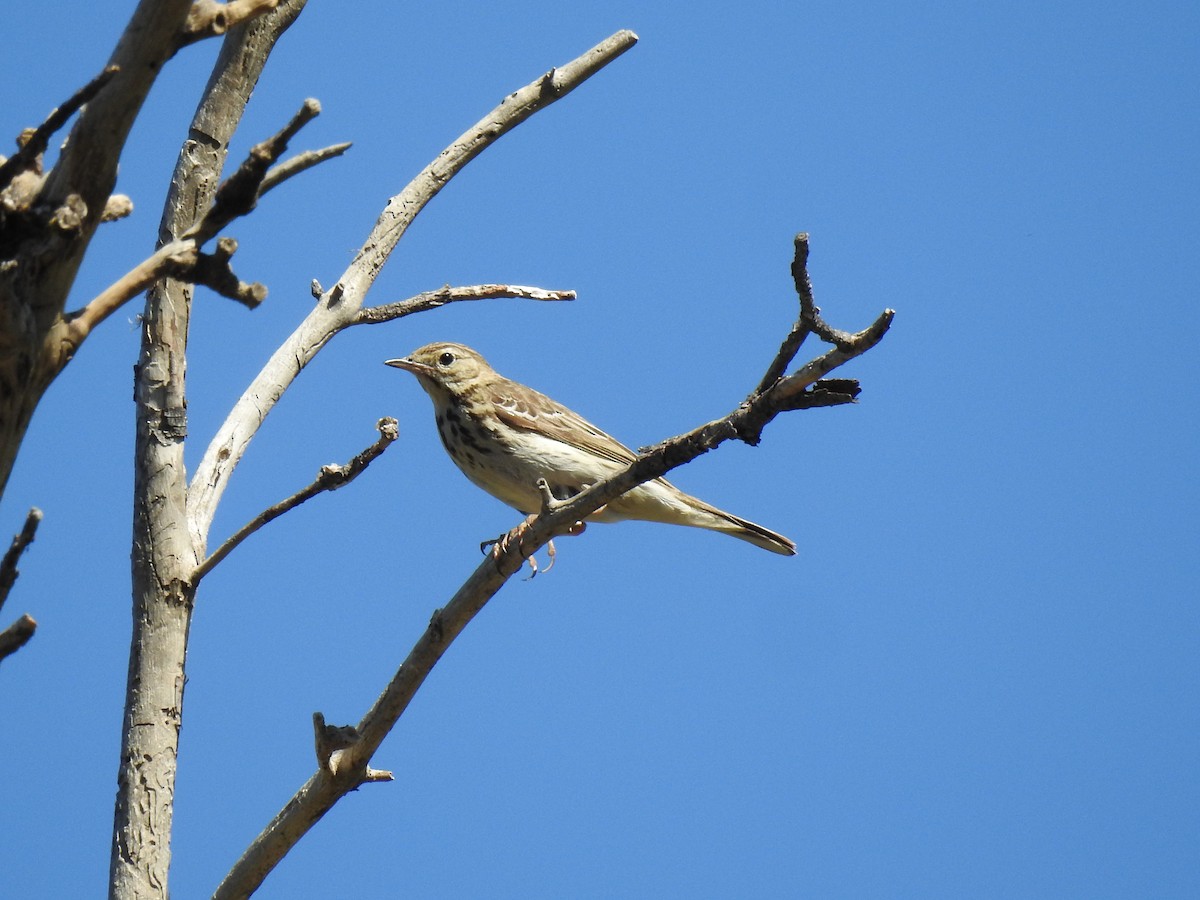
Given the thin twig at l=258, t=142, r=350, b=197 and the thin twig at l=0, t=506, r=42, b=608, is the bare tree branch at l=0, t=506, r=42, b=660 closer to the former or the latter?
the thin twig at l=0, t=506, r=42, b=608

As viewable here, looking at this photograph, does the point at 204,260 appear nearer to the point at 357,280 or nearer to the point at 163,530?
the point at 163,530

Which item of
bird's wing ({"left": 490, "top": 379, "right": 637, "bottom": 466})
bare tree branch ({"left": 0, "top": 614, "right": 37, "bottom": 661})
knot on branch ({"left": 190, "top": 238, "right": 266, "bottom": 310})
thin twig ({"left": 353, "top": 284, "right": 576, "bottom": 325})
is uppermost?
bird's wing ({"left": 490, "top": 379, "right": 637, "bottom": 466})

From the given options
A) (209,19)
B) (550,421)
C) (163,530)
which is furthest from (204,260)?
(550,421)

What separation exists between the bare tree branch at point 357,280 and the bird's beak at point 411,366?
3026mm

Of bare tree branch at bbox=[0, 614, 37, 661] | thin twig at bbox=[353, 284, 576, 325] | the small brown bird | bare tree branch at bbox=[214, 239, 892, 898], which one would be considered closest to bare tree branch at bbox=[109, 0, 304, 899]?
bare tree branch at bbox=[214, 239, 892, 898]

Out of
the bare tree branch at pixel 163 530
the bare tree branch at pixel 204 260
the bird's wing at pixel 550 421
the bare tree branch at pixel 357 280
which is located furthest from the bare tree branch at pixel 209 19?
the bird's wing at pixel 550 421

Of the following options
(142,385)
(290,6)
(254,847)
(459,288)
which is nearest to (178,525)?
(142,385)

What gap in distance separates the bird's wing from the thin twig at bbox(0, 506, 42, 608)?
5709mm

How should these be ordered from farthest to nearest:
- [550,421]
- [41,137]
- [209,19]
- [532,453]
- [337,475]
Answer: [550,421]
[532,453]
[337,475]
[209,19]
[41,137]

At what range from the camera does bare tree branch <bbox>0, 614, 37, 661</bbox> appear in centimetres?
271

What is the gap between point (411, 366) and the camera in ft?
29.8

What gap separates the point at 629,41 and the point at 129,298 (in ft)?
12.6

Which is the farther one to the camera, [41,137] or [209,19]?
[209,19]

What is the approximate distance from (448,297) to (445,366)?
3.30 m
